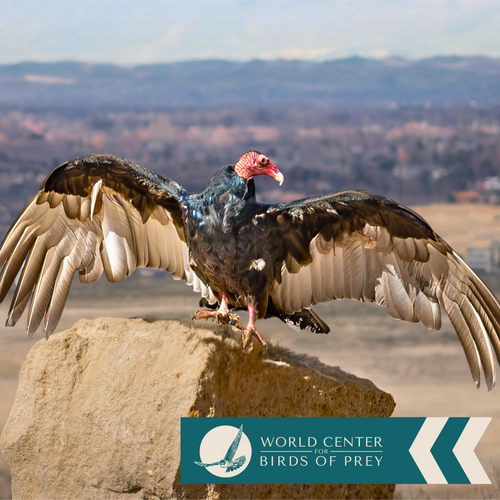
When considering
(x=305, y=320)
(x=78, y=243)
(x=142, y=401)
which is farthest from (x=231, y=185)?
(x=142, y=401)

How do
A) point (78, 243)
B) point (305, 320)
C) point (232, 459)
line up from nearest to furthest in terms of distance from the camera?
1. point (232, 459)
2. point (305, 320)
3. point (78, 243)

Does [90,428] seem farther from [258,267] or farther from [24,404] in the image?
[258,267]

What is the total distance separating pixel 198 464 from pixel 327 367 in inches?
58.6

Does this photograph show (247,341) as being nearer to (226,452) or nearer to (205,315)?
(205,315)

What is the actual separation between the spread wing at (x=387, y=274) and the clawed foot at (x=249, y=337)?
17.0 inches

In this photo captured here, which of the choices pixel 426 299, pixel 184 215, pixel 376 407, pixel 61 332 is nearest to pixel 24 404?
pixel 61 332

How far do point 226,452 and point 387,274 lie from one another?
1918 mm

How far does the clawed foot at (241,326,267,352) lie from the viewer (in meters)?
6.10

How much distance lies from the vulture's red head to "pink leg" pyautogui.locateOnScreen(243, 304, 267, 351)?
1.03 m

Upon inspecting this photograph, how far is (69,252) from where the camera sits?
671 centimetres

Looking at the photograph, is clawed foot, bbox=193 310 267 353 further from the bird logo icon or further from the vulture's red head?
the vulture's red head

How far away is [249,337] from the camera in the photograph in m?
6.12

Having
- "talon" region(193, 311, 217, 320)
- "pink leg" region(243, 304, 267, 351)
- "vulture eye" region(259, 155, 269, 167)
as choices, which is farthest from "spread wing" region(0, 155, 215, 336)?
"vulture eye" region(259, 155, 269, 167)

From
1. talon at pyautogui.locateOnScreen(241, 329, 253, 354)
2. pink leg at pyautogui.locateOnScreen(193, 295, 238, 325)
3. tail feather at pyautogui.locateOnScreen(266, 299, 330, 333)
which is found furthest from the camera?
tail feather at pyautogui.locateOnScreen(266, 299, 330, 333)
